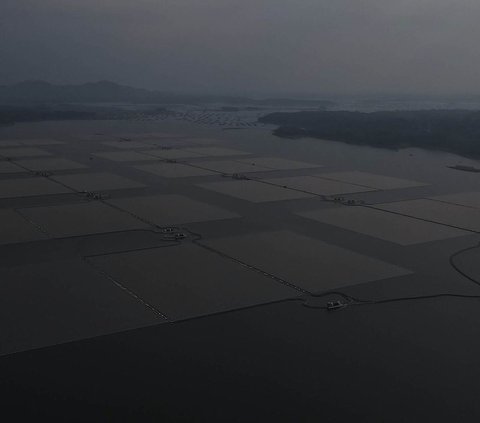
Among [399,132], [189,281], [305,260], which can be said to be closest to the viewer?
[189,281]

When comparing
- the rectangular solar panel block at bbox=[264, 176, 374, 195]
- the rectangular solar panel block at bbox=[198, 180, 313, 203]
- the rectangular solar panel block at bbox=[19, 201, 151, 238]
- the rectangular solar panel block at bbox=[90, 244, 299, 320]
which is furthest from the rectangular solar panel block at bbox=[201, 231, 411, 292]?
the rectangular solar panel block at bbox=[264, 176, 374, 195]

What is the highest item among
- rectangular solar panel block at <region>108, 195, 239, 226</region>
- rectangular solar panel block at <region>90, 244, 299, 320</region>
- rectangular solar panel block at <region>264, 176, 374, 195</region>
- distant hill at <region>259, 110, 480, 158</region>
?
distant hill at <region>259, 110, 480, 158</region>

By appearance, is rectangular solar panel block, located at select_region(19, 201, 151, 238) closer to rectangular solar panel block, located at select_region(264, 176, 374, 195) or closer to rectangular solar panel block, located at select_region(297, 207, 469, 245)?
rectangular solar panel block, located at select_region(297, 207, 469, 245)

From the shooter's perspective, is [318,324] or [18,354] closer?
[18,354]

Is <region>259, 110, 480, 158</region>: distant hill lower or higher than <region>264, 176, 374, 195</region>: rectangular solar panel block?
higher

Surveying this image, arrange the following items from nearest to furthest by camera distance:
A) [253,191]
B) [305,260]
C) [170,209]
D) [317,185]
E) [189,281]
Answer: [189,281] < [305,260] < [170,209] < [253,191] < [317,185]

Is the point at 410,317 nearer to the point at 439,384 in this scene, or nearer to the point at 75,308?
the point at 439,384

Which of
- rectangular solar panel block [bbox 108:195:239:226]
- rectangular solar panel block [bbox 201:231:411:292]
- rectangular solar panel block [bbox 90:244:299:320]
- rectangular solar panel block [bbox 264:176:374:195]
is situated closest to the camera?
rectangular solar panel block [bbox 90:244:299:320]

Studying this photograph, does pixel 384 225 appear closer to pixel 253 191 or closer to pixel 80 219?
pixel 253 191

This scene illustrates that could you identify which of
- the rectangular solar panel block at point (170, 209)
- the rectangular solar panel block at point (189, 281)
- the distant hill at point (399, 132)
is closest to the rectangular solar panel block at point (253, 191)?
the rectangular solar panel block at point (170, 209)

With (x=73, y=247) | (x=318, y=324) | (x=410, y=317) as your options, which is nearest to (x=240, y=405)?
(x=318, y=324)

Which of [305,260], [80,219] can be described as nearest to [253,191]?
[80,219]
